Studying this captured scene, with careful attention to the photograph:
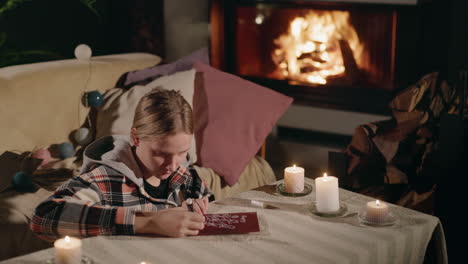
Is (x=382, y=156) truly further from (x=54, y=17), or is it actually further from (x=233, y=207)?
(x=54, y=17)

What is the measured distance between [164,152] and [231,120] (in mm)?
1115

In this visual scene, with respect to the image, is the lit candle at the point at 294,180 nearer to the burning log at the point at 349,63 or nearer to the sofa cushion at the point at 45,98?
the sofa cushion at the point at 45,98

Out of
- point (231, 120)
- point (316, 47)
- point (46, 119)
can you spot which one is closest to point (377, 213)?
point (231, 120)

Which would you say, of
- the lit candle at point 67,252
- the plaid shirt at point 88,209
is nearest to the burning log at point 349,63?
the plaid shirt at point 88,209

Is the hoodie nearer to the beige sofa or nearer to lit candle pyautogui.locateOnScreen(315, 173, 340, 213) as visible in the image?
lit candle pyautogui.locateOnScreen(315, 173, 340, 213)

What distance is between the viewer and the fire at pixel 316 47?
3.68 metres

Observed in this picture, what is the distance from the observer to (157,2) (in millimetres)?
4109

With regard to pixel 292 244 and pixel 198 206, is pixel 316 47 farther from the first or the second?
pixel 292 244

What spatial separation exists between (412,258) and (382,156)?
0.96 m

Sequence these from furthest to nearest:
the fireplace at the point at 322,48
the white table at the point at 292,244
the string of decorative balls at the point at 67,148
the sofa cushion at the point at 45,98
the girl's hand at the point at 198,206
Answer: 1. the fireplace at the point at 322,48
2. the sofa cushion at the point at 45,98
3. the string of decorative balls at the point at 67,148
4. the girl's hand at the point at 198,206
5. the white table at the point at 292,244

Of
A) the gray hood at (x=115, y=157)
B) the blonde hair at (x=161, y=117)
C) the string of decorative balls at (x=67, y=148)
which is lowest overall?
the string of decorative balls at (x=67, y=148)

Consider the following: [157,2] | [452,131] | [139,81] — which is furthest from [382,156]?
[157,2]

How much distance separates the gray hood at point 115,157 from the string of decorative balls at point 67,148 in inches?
29.8

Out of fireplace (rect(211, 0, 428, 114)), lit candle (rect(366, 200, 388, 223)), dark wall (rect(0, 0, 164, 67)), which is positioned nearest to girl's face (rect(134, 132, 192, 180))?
lit candle (rect(366, 200, 388, 223))
